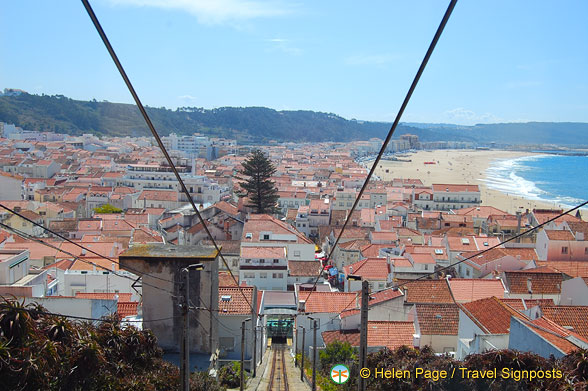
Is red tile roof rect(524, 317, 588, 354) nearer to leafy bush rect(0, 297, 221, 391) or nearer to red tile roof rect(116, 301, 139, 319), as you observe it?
leafy bush rect(0, 297, 221, 391)

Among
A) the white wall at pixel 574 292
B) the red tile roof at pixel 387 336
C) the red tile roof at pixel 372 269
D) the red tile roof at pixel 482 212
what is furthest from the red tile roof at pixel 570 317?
the red tile roof at pixel 482 212

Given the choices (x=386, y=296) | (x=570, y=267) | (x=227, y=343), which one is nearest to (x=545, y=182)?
(x=570, y=267)

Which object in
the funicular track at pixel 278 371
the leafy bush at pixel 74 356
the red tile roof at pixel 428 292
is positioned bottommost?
the funicular track at pixel 278 371

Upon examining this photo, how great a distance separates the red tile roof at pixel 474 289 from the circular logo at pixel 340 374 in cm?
865

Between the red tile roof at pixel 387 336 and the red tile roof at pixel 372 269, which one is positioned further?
the red tile roof at pixel 372 269

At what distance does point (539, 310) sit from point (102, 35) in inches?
480

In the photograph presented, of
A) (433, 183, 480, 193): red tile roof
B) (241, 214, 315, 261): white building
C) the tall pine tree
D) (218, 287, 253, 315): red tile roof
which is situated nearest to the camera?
(218, 287, 253, 315): red tile roof

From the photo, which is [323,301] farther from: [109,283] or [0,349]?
[0,349]

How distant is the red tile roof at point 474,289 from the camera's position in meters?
18.7

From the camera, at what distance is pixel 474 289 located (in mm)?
19172

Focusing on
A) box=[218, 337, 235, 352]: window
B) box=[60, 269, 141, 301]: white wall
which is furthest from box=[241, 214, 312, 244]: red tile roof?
box=[218, 337, 235, 352]: window

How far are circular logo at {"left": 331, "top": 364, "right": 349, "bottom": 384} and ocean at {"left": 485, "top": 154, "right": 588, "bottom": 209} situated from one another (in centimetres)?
5484

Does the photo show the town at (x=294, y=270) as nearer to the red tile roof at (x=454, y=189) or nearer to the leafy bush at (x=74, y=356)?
the red tile roof at (x=454, y=189)

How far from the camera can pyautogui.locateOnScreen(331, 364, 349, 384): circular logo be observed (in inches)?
412
